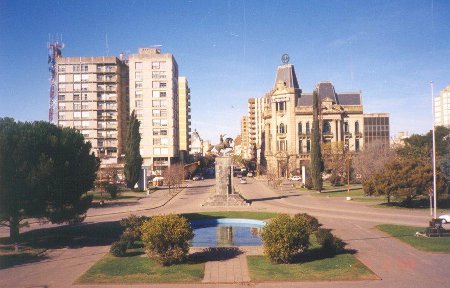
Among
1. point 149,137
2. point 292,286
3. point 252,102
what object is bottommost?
point 292,286

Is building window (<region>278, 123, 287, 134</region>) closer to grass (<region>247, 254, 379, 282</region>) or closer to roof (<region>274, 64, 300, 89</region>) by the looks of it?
roof (<region>274, 64, 300, 89</region>)

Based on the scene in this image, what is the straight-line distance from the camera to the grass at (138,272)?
18.3m

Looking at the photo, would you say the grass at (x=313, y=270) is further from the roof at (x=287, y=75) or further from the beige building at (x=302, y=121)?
the roof at (x=287, y=75)

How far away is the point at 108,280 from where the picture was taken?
719 inches

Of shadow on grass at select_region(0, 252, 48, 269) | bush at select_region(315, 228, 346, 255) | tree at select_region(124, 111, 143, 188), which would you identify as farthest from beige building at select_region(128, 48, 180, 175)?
bush at select_region(315, 228, 346, 255)

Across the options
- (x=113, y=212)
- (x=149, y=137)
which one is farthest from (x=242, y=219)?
(x=149, y=137)

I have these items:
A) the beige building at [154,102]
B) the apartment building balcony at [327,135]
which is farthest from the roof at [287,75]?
the beige building at [154,102]

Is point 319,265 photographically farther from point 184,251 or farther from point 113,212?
point 113,212

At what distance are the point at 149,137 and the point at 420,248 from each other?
72.9 m

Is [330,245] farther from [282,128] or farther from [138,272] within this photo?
[282,128]

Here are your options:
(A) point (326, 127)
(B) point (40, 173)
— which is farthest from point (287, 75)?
(B) point (40, 173)

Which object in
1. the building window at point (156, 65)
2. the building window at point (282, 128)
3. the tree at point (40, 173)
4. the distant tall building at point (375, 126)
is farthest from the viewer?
the distant tall building at point (375, 126)

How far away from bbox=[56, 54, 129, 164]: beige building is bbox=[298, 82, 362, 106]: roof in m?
44.3

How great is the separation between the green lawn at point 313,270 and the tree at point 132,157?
4650 cm
